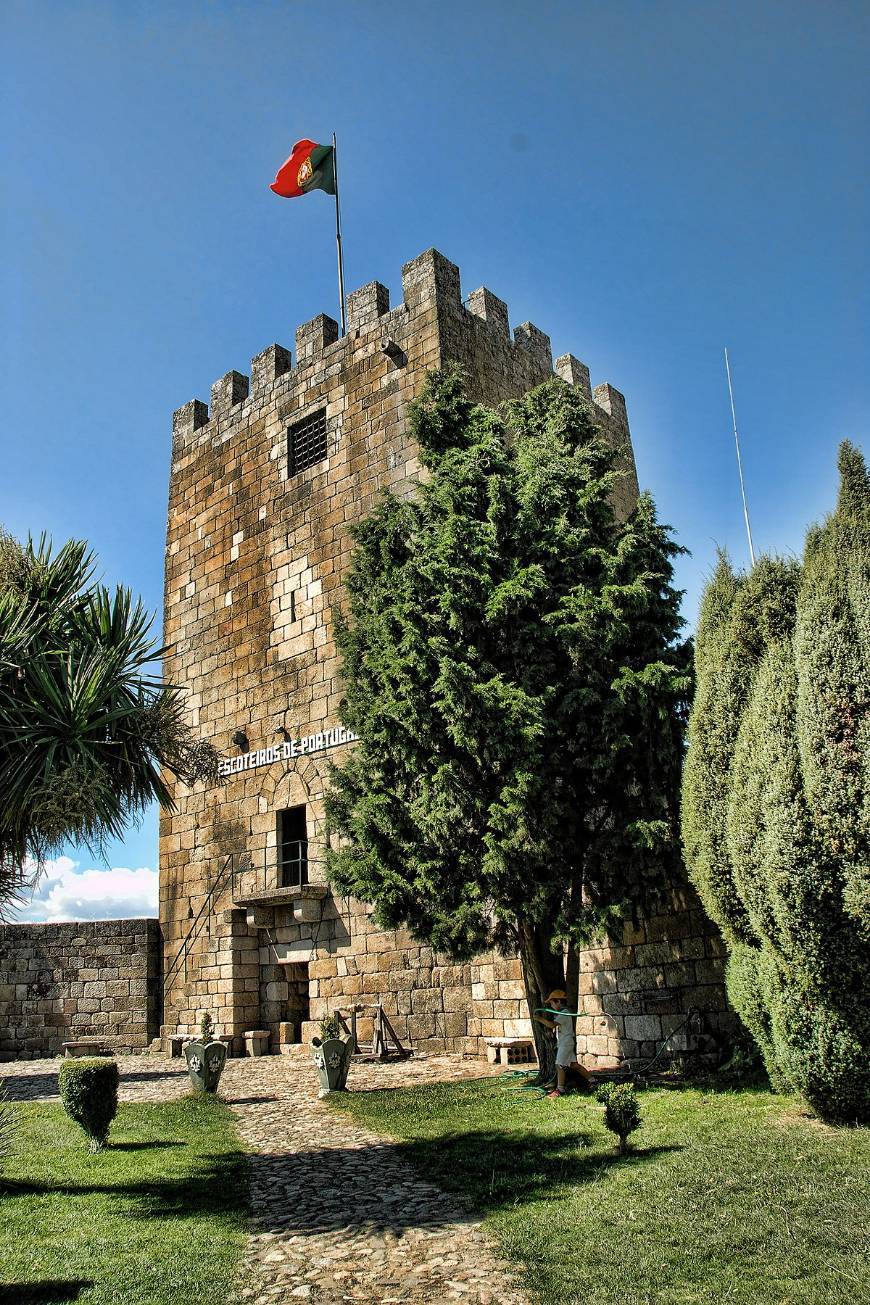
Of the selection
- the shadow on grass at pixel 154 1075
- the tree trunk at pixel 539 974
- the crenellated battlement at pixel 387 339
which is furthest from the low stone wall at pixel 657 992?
the crenellated battlement at pixel 387 339

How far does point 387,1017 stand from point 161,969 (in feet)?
17.2

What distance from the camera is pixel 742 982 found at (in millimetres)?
6625

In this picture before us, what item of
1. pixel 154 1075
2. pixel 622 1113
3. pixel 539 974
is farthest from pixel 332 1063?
pixel 622 1113

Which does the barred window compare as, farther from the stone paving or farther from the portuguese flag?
the stone paving

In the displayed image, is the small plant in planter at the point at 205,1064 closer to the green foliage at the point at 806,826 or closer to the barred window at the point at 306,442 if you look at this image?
the green foliage at the point at 806,826

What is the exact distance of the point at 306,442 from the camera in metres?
15.6

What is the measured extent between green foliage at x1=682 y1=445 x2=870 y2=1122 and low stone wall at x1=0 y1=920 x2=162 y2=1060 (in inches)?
444

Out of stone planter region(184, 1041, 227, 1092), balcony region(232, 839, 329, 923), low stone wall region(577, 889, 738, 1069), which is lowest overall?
stone planter region(184, 1041, 227, 1092)

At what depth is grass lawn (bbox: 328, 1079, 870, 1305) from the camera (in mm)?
3930

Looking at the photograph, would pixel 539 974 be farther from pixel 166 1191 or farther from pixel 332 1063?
pixel 166 1191

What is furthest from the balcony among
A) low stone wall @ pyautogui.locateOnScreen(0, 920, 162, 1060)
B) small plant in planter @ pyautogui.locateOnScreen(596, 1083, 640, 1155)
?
small plant in planter @ pyautogui.locateOnScreen(596, 1083, 640, 1155)

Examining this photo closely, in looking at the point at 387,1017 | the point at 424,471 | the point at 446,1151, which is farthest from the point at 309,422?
the point at 446,1151

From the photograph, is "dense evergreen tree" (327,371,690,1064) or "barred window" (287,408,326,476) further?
"barred window" (287,408,326,476)

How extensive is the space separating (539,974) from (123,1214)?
4.46m
